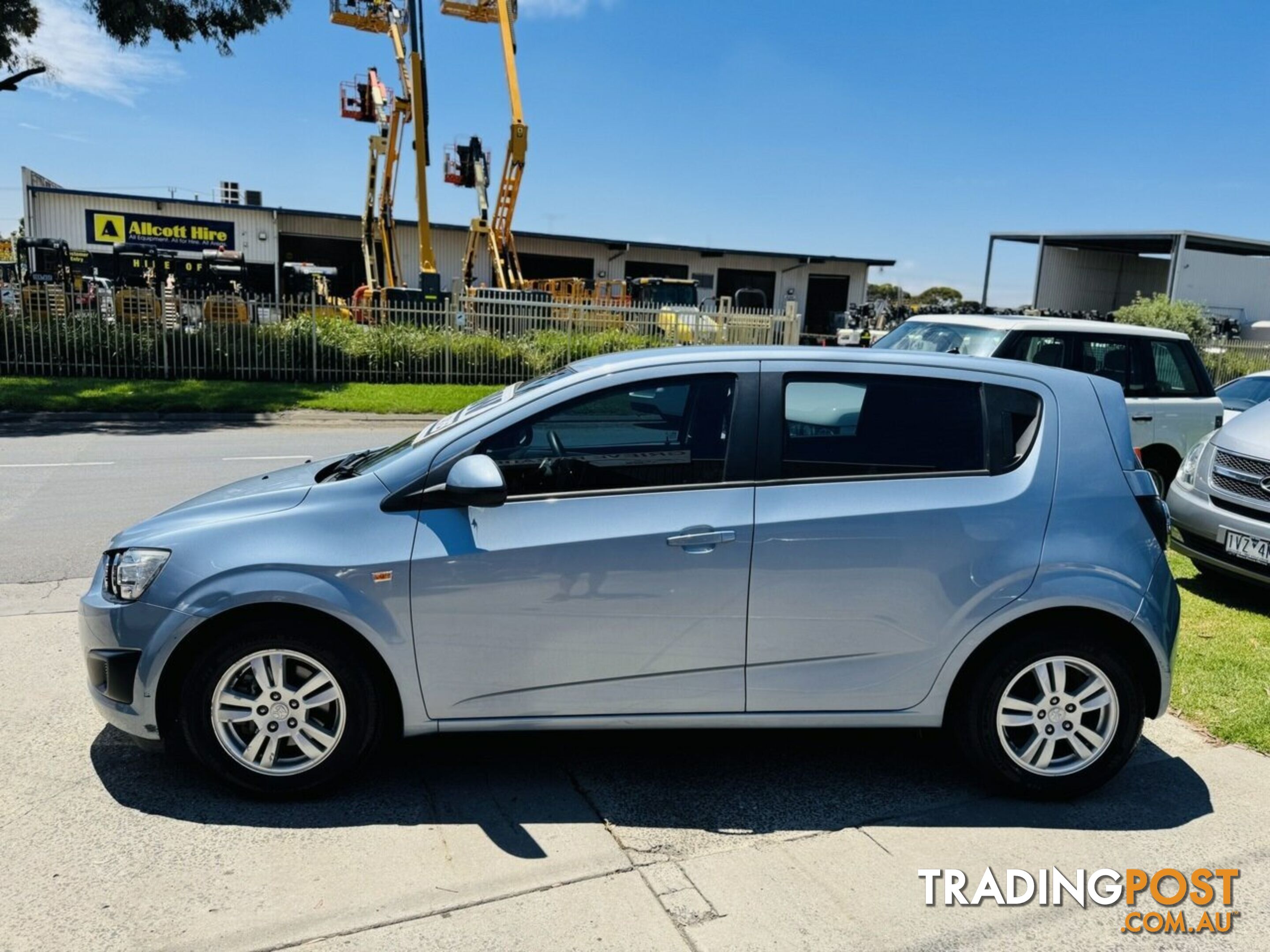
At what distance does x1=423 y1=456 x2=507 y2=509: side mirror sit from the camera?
3.18 m

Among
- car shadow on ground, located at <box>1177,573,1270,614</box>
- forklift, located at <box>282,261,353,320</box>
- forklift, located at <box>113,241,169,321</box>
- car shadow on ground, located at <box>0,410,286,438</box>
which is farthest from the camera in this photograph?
forklift, located at <box>282,261,353,320</box>

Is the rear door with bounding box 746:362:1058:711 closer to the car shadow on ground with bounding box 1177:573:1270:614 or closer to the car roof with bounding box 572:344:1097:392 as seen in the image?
the car roof with bounding box 572:344:1097:392

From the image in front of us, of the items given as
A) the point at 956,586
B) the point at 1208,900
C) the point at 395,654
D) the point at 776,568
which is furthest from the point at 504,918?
the point at 1208,900

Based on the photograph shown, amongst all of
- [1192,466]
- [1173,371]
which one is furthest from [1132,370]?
[1192,466]

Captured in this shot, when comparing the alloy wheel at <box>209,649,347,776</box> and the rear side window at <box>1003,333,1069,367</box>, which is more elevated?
the rear side window at <box>1003,333,1069,367</box>

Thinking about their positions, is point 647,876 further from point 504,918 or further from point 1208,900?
point 1208,900

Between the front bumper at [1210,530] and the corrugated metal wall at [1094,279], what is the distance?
38.4m

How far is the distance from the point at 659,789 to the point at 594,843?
456 millimetres

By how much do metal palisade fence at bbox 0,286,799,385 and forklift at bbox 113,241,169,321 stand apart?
1.2 inches

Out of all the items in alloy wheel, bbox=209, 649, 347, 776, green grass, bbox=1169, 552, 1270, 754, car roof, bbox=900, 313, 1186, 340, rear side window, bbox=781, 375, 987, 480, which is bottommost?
green grass, bbox=1169, 552, 1270, 754

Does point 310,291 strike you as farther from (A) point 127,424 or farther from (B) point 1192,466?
(B) point 1192,466

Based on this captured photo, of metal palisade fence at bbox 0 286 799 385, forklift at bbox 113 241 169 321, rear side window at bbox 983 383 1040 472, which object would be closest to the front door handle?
rear side window at bbox 983 383 1040 472

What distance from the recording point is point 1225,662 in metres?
4.95

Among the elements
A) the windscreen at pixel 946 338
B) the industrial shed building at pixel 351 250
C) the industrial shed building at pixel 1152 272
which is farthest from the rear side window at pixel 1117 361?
the industrial shed building at pixel 1152 272
